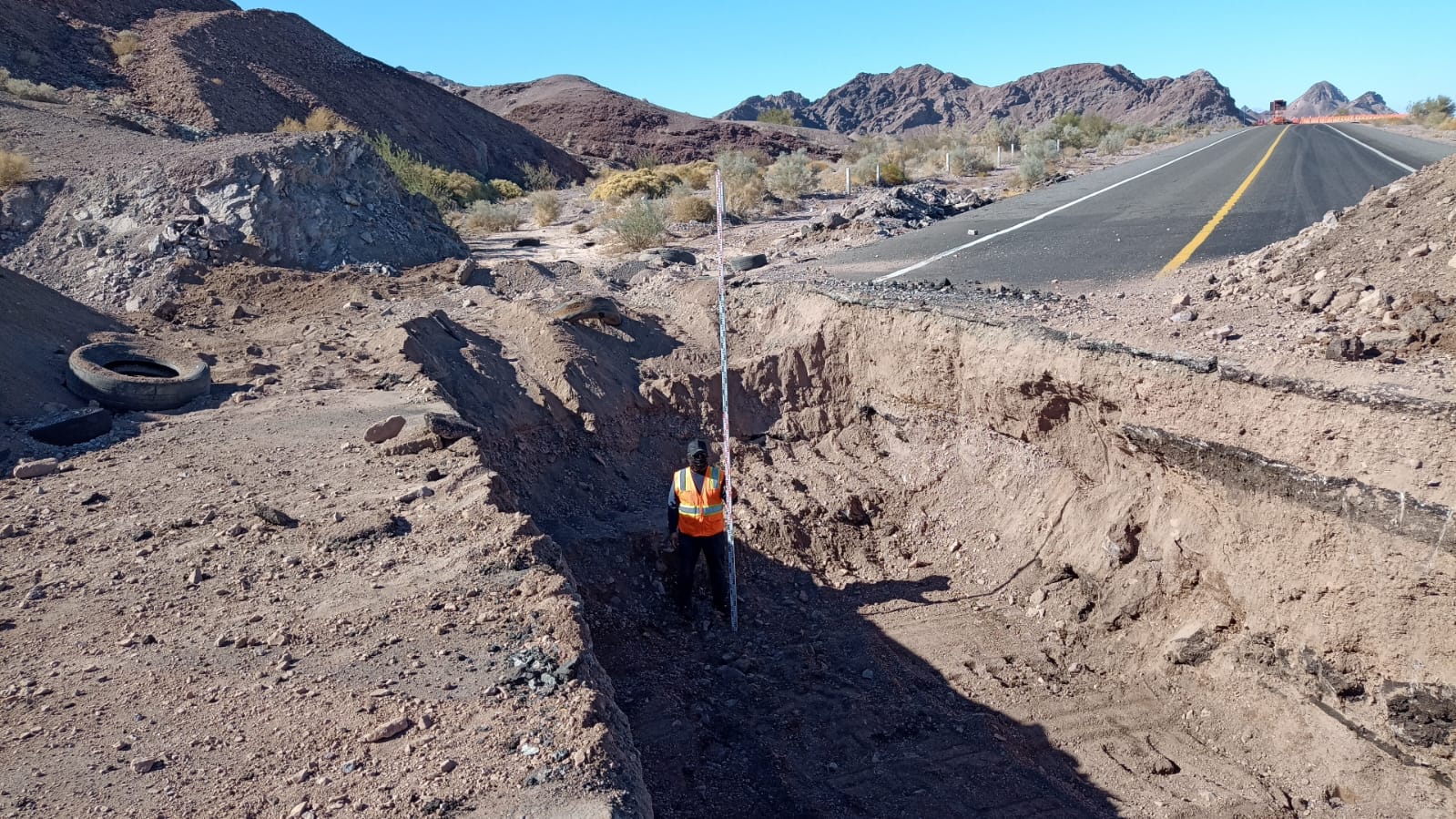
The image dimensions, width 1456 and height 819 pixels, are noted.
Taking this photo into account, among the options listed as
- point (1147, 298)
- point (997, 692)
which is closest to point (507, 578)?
point (997, 692)

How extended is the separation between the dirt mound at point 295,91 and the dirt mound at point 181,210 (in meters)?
10.00

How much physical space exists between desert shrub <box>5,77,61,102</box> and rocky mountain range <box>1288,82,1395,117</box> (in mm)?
185290

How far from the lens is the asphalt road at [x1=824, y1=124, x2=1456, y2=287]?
11.1 metres

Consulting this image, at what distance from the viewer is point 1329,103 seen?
595 ft

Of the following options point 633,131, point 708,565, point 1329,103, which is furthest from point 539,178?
point 1329,103

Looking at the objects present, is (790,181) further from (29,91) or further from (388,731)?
(388,731)

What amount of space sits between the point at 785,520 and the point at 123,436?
563cm

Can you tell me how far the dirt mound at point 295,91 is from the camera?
942 inches

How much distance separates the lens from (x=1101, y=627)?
703 centimetres

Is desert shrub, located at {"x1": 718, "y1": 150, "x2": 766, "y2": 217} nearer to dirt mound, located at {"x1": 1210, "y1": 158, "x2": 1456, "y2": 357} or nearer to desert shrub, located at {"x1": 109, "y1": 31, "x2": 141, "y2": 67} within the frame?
dirt mound, located at {"x1": 1210, "y1": 158, "x2": 1456, "y2": 357}

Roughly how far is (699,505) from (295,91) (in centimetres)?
2891

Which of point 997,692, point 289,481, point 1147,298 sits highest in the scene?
point 1147,298

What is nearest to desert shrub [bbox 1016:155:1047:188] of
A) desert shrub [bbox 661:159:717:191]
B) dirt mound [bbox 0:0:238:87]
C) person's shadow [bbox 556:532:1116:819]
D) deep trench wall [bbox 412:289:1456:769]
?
desert shrub [bbox 661:159:717:191]

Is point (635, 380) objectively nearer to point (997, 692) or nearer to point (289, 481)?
point (289, 481)
